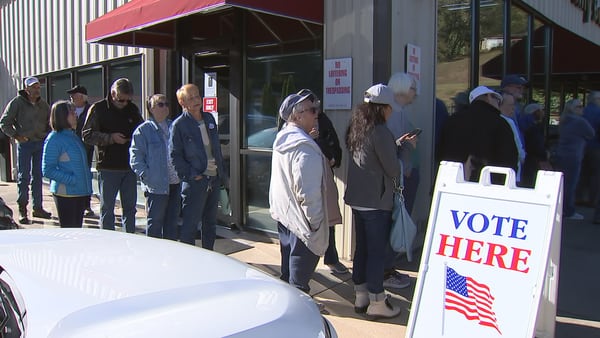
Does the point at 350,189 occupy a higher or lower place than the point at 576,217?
higher

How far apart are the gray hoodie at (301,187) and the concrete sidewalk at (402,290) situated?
78cm

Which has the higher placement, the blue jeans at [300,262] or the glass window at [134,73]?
the glass window at [134,73]

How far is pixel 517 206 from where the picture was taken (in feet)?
9.05

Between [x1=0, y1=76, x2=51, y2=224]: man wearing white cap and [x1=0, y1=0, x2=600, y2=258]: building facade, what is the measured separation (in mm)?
1315

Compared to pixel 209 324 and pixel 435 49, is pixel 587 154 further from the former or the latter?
pixel 209 324

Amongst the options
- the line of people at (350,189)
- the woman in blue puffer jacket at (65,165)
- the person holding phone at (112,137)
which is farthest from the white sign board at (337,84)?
the woman in blue puffer jacket at (65,165)

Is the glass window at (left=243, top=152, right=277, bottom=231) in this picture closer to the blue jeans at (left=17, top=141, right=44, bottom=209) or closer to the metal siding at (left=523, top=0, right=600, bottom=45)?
the blue jeans at (left=17, top=141, right=44, bottom=209)

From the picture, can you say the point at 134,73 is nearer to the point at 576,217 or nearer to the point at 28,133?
the point at 28,133

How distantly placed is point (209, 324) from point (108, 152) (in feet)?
12.0

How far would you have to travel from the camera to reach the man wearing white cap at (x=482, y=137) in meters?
4.10

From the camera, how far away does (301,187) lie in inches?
130

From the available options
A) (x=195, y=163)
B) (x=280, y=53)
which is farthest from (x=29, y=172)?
(x=280, y=53)

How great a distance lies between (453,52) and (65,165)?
4.58m

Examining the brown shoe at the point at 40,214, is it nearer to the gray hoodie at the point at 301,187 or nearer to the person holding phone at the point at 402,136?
the gray hoodie at the point at 301,187
